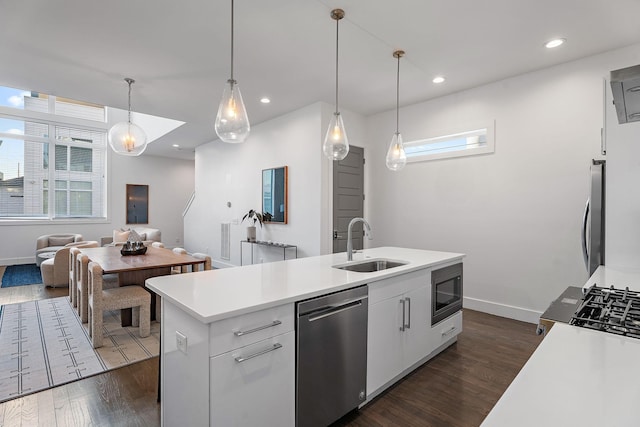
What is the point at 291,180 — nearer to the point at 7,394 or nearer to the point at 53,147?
the point at 7,394

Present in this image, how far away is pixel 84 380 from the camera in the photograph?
2.38 meters

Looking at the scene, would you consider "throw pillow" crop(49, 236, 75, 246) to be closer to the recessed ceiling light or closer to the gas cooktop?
the gas cooktop

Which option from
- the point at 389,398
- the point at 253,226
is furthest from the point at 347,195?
the point at 389,398

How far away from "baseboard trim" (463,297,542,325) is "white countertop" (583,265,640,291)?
5.64 feet

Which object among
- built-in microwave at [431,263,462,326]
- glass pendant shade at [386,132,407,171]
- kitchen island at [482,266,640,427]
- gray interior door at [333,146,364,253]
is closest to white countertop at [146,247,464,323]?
built-in microwave at [431,263,462,326]

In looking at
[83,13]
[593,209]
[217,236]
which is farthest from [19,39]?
[593,209]

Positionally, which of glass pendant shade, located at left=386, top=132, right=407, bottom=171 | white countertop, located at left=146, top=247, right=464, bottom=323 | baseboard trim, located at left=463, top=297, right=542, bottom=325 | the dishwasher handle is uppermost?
glass pendant shade, located at left=386, top=132, right=407, bottom=171

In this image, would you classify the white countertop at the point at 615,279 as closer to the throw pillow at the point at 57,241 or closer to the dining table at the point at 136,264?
the dining table at the point at 136,264

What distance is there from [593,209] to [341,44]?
2592mm

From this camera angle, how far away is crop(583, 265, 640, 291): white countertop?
1.68 m

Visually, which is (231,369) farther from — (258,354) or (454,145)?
(454,145)

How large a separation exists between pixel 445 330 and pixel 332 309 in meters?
1.55

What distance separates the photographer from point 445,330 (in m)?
2.78

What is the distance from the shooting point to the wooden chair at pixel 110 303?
2957 mm
